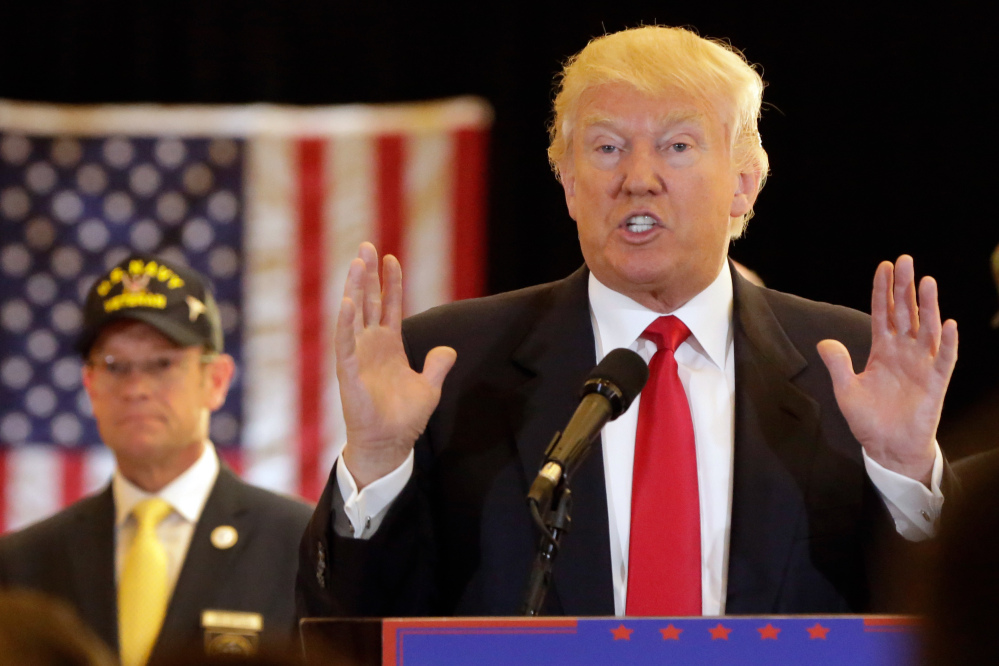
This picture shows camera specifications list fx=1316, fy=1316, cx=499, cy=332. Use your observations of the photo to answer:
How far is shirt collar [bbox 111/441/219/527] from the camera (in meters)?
2.96

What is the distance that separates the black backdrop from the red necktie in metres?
2.34

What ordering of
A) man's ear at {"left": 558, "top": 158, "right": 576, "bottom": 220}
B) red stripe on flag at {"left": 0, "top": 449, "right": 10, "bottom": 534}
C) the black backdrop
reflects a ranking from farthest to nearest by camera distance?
1. red stripe on flag at {"left": 0, "top": 449, "right": 10, "bottom": 534}
2. the black backdrop
3. man's ear at {"left": 558, "top": 158, "right": 576, "bottom": 220}

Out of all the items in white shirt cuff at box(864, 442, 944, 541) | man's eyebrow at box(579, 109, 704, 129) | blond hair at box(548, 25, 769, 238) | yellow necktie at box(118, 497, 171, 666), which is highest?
blond hair at box(548, 25, 769, 238)

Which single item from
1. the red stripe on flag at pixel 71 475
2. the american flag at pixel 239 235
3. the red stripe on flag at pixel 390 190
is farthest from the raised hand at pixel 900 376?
the red stripe on flag at pixel 71 475

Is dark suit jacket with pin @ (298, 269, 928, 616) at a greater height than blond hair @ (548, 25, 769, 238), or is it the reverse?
blond hair @ (548, 25, 769, 238)

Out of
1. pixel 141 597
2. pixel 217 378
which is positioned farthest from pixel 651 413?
pixel 217 378

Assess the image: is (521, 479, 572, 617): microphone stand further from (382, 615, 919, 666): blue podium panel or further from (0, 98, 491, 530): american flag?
(0, 98, 491, 530): american flag

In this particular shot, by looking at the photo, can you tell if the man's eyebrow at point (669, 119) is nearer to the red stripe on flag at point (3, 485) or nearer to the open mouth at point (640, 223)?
the open mouth at point (640, 223)

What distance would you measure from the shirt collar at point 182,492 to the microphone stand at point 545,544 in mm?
1587

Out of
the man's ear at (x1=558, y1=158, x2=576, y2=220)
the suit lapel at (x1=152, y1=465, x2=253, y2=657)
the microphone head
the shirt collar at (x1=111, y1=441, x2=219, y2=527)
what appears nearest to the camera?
the microphone head

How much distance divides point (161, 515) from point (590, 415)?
164 centimetres

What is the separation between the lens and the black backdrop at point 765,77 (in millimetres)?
4211

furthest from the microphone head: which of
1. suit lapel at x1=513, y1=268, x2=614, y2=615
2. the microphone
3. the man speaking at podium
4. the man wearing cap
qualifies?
the man wearing cap

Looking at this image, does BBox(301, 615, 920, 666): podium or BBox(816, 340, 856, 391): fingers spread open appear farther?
BBox(816, 340, 856, 391): fingers spread open
